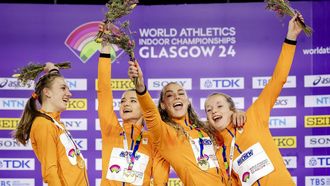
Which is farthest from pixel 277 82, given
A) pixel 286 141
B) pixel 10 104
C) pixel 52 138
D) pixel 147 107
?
pixel 10 104

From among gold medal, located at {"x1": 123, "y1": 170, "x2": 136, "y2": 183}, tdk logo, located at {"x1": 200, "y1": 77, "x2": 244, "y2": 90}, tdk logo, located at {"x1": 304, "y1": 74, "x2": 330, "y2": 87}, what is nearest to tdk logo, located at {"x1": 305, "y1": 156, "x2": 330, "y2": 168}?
tdk logo, located at {"x1": 304, "y1": 74, "x2": 330, "y2": 87}

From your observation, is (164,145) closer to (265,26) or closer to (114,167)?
(114,167)

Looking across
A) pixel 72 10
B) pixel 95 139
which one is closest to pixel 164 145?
pixel 95 139

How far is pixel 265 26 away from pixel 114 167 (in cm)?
276

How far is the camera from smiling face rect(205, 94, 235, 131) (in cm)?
517

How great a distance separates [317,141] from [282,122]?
411 mm

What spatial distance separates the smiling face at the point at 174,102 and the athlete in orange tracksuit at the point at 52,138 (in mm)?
790

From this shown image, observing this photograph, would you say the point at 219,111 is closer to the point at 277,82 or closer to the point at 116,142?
the point at 277,82

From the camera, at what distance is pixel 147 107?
4.73 m

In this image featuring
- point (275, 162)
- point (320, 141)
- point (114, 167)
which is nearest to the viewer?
point (275, 162)

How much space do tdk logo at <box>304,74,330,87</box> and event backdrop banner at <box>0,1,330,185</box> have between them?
1cm

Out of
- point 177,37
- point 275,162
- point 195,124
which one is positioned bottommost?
point 275,162

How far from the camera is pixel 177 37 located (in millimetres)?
7266

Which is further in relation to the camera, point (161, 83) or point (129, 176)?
point (161, 83)
